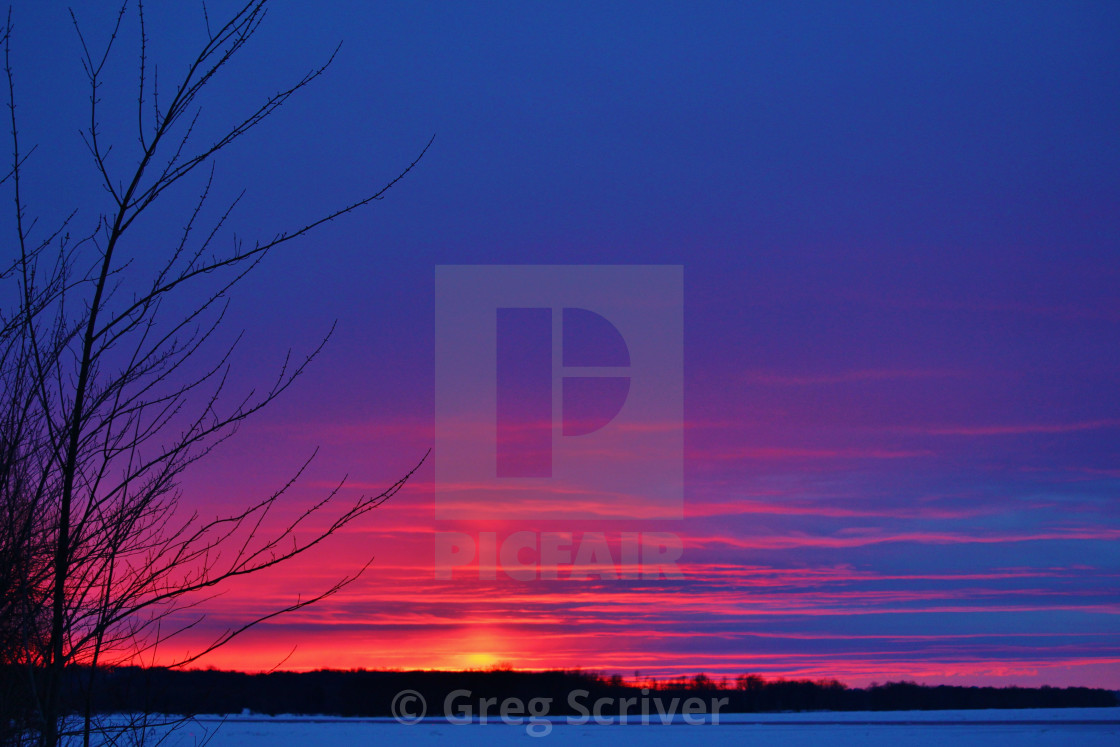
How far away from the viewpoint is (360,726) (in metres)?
44.2

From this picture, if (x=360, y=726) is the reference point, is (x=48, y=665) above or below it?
above

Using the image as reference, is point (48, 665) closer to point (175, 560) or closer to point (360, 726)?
point (175, 560)

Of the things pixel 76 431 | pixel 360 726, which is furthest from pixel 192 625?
pixel 360 726

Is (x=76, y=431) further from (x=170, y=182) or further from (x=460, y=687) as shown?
(x=460, y=687)

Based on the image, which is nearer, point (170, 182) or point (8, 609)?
point (170, 182)

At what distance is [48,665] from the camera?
242 centimetres

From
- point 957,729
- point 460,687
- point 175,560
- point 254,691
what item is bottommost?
point 460,687

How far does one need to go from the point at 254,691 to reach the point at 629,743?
30810 mm

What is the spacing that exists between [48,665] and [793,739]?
3407 cm

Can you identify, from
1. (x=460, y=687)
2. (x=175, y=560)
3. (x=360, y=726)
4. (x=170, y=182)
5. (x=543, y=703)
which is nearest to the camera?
(x=170, y=182)

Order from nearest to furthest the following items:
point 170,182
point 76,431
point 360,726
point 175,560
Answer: point 76,431 < point 170,182 < point 175,560 < point 360,726

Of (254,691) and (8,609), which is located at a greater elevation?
(8,609)

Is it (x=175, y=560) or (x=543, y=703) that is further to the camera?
(x=543, y=703)

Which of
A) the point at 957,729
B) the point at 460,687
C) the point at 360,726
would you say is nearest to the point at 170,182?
the point at 957,729
